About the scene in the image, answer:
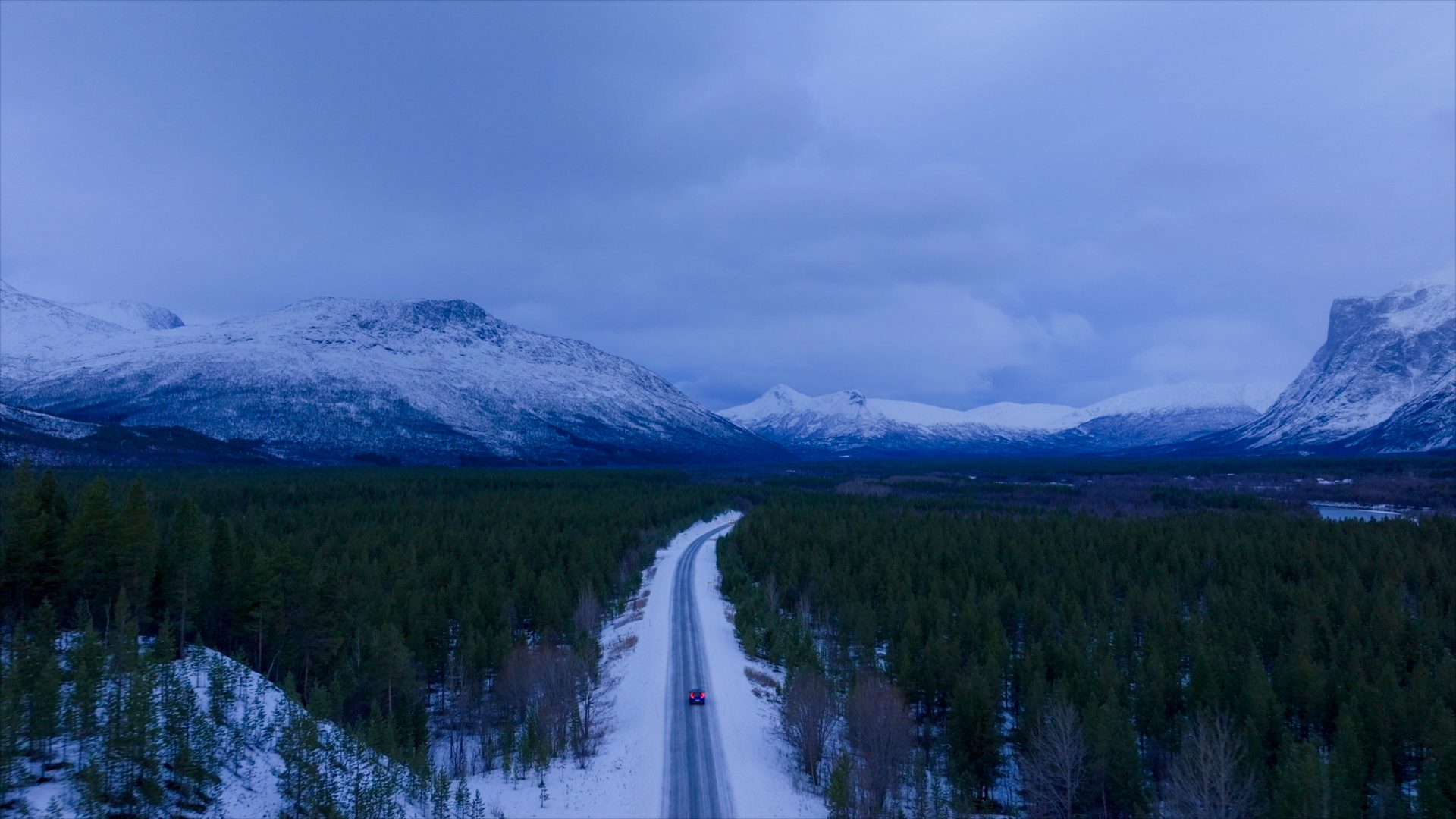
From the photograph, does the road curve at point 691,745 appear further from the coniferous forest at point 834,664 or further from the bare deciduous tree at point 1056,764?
the bare deciduous tree at point 1056,764

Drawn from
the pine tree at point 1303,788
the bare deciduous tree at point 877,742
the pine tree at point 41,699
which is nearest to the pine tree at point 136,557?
the pine tree at point 41,699

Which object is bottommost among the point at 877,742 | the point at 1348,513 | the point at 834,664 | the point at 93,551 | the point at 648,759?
the point at 834,664

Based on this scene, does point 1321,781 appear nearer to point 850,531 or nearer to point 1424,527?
point 850,531

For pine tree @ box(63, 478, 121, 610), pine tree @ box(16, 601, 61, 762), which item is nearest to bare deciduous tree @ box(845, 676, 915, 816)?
pine tree @ box(16, 601, 61, 762)

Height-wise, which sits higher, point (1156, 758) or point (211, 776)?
point (211, 776)

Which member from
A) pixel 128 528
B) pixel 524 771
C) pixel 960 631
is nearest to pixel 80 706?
pixel 128 528

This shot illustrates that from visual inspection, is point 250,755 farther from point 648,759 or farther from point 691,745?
point 691,745

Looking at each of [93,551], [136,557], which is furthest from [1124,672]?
[93,551]

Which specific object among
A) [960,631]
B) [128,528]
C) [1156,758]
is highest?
[128,528]
